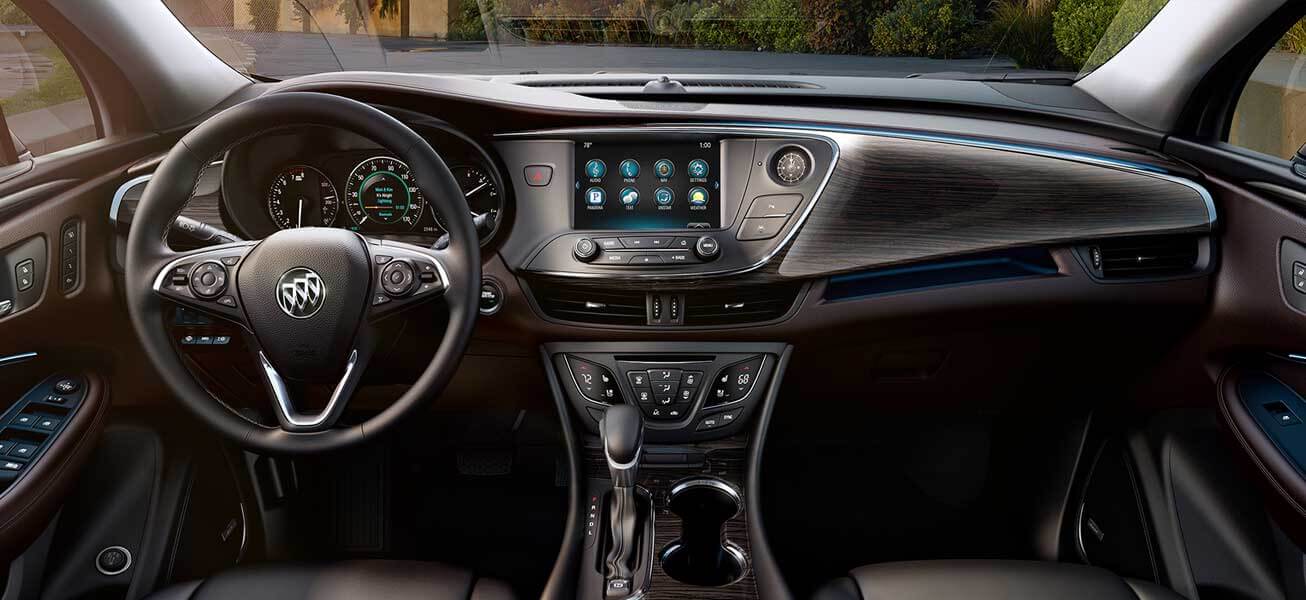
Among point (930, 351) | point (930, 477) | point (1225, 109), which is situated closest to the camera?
point (1225, 109)

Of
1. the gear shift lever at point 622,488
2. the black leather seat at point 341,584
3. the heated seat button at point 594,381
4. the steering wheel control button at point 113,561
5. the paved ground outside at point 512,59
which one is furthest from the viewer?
the heated seat button at point 594,381

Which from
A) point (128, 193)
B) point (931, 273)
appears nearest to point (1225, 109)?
point (931, 273)

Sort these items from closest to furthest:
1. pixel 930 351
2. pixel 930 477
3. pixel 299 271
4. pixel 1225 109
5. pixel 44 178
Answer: pixel 299 271 < pixel 44 178 < pixel 1225 109 < pixel 930 351 < pixel 930 477

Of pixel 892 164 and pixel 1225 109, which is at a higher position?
pixel 1225 109

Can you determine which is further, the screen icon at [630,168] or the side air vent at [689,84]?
the side air vent at [689,84]

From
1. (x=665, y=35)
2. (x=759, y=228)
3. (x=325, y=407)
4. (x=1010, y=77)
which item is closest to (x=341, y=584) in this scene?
(x=325, y=407)

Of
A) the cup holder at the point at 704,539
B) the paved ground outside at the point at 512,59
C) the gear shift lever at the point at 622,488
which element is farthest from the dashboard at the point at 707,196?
the cup holder at the point at 704,539

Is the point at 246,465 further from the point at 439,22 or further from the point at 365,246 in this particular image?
the point at 439,22

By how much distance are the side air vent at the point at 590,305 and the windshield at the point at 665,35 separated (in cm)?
53

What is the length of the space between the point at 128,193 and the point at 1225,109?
7.93ft

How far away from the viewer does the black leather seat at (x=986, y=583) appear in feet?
5.67

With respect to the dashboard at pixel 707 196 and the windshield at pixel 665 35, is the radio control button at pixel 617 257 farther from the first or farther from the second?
the windshield at pixel 665 35

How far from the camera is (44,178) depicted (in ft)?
6.22

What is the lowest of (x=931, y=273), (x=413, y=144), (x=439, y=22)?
(x=931, y=273)
